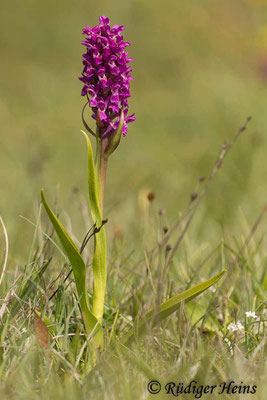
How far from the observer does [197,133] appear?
651 cm

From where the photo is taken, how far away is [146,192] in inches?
152

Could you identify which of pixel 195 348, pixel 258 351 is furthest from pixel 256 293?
pixel 195 348

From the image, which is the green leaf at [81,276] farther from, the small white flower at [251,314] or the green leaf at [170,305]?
the small white flower at [251,314]

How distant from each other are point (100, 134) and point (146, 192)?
6.98 feet

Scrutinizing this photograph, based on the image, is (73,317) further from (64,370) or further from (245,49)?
(245,49)

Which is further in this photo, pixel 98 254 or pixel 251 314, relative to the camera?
pixel 251 314

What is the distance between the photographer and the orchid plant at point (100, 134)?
1.67 meters

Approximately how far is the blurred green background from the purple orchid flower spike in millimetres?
785

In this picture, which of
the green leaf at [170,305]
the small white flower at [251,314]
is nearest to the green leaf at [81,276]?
the green leaf at [170,305]

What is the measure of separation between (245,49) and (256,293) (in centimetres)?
772

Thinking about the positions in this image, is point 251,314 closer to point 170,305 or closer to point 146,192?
point 170,305

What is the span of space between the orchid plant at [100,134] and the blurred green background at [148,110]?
71cm

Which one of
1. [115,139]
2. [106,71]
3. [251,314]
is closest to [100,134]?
[115,139]

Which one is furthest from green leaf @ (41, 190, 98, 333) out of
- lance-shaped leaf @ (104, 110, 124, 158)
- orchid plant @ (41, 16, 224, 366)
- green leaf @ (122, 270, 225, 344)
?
lance-shaped leaf @ (104, 110, 124, 158)
